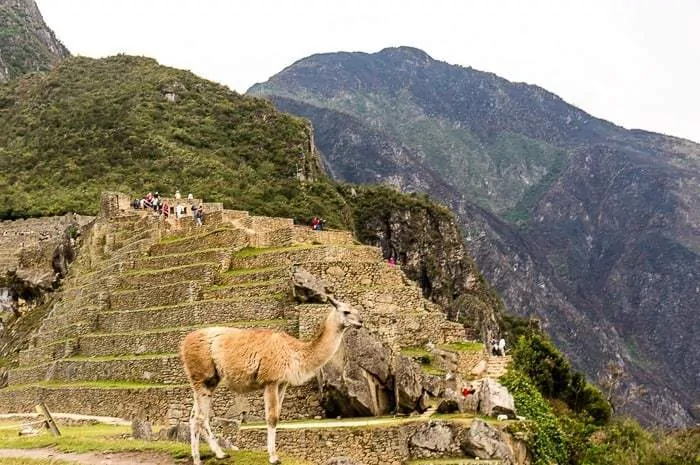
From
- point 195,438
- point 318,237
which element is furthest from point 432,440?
point 318,237

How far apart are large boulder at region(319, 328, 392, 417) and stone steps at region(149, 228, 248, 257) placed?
10.3 metres

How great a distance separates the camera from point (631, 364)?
132 metres

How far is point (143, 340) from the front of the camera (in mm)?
27391

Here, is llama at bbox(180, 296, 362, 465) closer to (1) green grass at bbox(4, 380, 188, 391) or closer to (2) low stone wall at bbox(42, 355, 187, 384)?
(1) green grass at bbox(4, 380, 188, 391)

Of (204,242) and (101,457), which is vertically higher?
(204,242)

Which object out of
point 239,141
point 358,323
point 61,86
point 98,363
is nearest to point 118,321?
point 98,363

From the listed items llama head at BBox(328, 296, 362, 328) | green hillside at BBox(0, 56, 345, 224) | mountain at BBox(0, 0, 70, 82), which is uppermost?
mountain at BBox(0, 0, 70, 82)

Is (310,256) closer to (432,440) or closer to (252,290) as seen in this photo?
(252,290)

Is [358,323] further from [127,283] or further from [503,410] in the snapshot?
[127,283]

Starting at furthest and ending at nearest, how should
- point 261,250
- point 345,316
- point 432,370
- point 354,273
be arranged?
1. point 261,250
2. point 354,273
3. point 432,370
4. point 345,316

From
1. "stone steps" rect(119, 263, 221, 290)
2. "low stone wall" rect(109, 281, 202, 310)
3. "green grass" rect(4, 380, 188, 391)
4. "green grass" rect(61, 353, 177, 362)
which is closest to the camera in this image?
"green grass" rect(4, 380, 188, 391)

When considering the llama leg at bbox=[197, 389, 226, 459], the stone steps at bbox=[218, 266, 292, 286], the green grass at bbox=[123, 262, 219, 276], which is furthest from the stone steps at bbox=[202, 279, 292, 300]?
the llama leg at bbox=[197, 389, 226, 459]

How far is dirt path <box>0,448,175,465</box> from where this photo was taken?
12.6 m

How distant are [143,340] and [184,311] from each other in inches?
74.9
